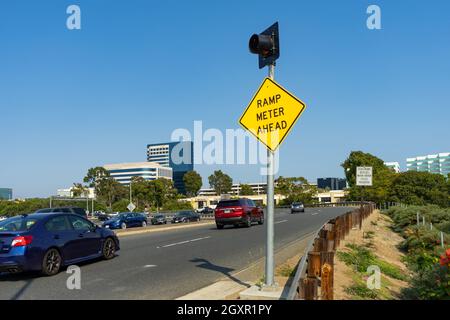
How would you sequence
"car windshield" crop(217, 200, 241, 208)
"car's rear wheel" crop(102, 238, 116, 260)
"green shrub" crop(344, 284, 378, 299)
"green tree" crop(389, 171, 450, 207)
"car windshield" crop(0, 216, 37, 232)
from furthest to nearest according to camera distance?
Result: "green tree" crop(389, 171, 450, 207)
"car windshield" crop(217, 200, 241, 208)
"car's rear wheel" crop(102, 238, 116, 260)
"car windshield" crop(0, 216, 37, 232)
"green shrub" crop(344, 284, 378, 299)

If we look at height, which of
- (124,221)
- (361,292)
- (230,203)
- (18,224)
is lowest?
(124,221)

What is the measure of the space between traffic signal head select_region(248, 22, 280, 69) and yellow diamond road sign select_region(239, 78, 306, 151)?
16.3 inches

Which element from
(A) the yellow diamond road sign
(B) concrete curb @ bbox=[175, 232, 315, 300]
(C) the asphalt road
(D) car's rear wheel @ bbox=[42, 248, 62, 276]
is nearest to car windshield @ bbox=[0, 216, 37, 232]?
(D) car's rear wheel @ bbox=[42, 248, 62, 276]

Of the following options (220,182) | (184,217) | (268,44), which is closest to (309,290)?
(268,44)

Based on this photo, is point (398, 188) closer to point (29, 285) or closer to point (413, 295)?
point (413, 295)

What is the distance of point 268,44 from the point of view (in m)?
7.69

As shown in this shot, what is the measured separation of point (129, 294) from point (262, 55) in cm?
494

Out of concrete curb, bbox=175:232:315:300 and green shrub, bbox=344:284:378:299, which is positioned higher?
concrete curb, bbox=175:232:315:300

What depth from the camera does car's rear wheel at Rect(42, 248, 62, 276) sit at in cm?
1001

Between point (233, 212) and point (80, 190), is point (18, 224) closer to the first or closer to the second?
point (233, 212)

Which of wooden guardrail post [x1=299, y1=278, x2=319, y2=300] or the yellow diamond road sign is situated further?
the yellow diamond road sign

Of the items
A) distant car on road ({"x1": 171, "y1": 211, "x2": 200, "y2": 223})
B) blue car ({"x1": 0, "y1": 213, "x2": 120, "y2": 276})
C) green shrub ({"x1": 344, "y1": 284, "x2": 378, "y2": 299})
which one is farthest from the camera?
distant car on road ({"x1": 171, "y1": 211, "x2": 200, "y2": 223})

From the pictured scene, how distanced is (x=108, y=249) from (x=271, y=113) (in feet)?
24.6

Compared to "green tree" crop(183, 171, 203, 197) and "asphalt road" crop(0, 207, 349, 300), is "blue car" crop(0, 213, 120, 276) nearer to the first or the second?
"asphalt road" crop(0, 207, 349, 300)
